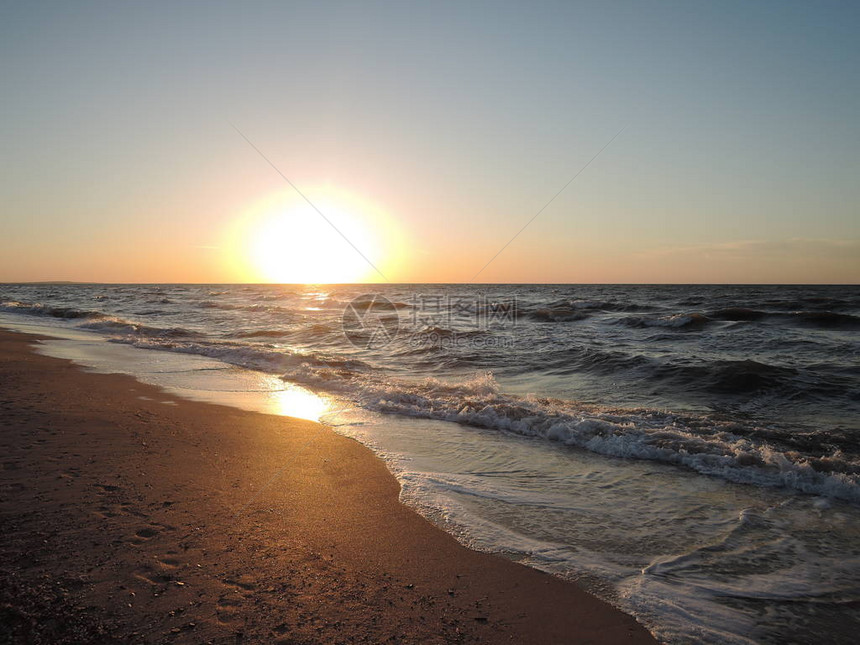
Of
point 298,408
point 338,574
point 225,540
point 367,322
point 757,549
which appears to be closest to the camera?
point 338,574

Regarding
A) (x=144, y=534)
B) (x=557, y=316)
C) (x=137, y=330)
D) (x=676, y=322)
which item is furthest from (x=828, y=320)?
(x=137, y=330)

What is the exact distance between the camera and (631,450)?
6246 mm

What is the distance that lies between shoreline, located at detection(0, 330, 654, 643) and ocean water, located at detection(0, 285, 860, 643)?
Answer: 1.46 ft

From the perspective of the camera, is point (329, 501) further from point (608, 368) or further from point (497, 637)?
point (608, 368)

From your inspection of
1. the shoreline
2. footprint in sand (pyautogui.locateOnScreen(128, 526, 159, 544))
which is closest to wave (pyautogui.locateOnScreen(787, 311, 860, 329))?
the shoreline

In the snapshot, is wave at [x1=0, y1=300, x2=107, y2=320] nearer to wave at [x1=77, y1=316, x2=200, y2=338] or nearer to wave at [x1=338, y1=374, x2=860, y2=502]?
wave at [x1=77, y1=316, x2=200, y2=338]

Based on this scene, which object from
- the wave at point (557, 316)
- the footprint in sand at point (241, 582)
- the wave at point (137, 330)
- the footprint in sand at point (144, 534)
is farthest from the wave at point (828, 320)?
the wave at point (137, 330)

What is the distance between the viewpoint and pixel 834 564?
3.65 metres

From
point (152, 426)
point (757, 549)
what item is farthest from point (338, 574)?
point (152, 426)

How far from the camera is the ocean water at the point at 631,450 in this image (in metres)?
3.38

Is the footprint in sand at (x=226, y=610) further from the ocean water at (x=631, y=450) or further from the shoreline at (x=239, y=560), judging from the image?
the ocean water at (x=631, y=450)

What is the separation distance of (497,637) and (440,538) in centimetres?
121

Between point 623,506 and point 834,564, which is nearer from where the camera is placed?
point 834,564

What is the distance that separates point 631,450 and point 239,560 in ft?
16.0
